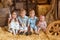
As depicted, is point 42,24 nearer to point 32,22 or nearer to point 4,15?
point 32,22

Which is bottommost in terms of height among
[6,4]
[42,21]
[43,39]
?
[43,39]

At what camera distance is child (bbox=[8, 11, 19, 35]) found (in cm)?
158

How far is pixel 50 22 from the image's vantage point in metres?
1.69

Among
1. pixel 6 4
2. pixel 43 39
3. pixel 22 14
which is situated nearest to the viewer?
pixel 43 39

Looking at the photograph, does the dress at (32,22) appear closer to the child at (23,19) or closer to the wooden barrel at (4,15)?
the child at (23,19)

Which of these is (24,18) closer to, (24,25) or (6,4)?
(24,25)

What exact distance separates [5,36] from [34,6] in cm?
43

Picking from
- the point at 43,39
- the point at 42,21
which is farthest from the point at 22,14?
the point at 43,39

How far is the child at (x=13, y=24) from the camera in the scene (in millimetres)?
1579

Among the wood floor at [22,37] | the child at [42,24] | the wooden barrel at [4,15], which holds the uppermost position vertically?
the wooden barrel at [4,15]

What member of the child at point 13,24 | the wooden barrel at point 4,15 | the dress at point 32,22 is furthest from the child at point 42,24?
the wooden barrel at point 4,15

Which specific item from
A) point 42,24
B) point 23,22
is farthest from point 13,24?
point 42,24

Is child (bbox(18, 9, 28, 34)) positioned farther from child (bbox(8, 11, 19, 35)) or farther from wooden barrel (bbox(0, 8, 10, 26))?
wooden barrel (bbox(0, 8, 10, 26))

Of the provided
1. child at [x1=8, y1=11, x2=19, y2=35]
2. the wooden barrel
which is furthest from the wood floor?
the wooden barrel
